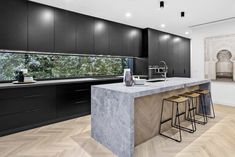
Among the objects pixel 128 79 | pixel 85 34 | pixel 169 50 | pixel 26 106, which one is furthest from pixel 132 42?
pixel 26 106

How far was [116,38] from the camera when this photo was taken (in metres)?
4.95

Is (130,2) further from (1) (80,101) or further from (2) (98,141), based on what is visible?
(2) (98,141)

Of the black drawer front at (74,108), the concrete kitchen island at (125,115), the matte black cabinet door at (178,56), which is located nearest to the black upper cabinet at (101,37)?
the black drawer front at (74,108)

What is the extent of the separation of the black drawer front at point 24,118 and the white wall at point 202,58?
15.9ft

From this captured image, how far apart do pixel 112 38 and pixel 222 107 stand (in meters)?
3.83

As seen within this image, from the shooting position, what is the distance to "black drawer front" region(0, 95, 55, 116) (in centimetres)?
282

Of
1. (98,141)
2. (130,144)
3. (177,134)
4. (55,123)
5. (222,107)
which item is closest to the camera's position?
(130,144)

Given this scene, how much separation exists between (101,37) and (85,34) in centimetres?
52

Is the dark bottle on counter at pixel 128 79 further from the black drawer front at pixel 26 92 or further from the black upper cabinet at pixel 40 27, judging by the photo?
the black upper cabinet at pixel 40 27

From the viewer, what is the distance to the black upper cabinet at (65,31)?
3.74m

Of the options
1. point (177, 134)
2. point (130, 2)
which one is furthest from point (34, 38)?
point (177, 134)

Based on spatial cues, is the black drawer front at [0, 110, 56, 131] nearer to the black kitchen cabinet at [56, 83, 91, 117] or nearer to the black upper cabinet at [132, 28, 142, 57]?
the black kitchen cabinet at [56, 83, 91, 117]

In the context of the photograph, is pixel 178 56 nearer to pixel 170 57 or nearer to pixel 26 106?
pixel 170 57

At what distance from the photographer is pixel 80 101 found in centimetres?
393
